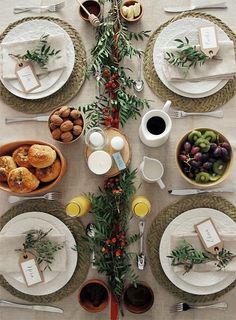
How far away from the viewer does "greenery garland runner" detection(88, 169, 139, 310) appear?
176cm

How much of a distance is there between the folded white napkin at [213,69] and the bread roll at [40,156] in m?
0.53

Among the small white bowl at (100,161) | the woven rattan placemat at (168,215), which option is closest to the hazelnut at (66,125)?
the small white bowl at (100,161)

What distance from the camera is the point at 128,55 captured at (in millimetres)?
1896

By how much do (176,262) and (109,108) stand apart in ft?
1.99

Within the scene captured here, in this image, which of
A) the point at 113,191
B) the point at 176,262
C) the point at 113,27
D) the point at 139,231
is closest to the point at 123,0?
the point at 113,27

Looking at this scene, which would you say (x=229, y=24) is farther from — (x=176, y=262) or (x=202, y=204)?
(x=176, y=262)

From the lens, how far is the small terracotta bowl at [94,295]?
1779 mm

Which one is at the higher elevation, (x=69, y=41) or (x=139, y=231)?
(x=69, y=41)

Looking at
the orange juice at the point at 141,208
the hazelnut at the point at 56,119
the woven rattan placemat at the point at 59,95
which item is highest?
the woven rattan placemat at the point at 59,95

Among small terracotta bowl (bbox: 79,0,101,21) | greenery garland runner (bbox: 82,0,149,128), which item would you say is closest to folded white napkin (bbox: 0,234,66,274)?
greenery garland runner (bbox: 82,0,149,128)

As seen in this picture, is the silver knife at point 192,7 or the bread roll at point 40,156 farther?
the silver knife at point 192,7

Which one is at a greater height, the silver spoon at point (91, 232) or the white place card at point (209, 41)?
the white place card at point (209, 41)

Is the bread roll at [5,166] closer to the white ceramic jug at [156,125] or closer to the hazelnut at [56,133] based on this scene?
the hazelnut at [56,133]

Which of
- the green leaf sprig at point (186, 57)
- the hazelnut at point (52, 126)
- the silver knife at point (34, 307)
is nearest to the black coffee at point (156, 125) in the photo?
the green leaf sprig at point (186, 57)
